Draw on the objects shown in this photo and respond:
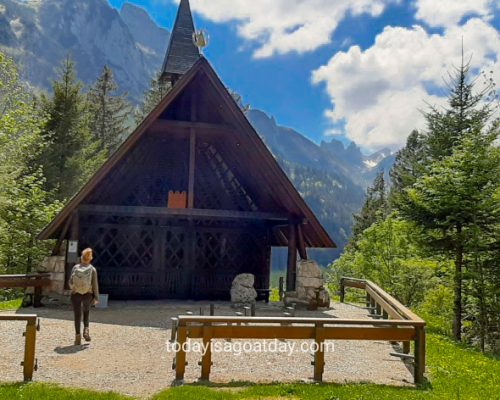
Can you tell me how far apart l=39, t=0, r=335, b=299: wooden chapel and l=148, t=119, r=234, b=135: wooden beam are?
3 cm

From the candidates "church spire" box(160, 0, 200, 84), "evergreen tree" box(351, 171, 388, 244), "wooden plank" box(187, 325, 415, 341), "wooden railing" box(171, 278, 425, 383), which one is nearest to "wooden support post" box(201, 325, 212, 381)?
"wooden railing" box(171, 278, 425, 383)

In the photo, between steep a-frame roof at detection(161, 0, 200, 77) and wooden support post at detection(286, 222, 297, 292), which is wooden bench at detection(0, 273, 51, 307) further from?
steep a-frame roof at detection(161, 0, 200, 77)

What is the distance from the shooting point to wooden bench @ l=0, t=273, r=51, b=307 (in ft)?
39.3

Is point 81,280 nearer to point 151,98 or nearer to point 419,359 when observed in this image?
point 419,359

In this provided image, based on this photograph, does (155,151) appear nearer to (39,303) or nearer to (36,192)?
(39,303)

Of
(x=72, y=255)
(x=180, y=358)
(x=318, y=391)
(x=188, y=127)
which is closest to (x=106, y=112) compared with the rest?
(x=188, y=127)

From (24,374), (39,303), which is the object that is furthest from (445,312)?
(24,374)

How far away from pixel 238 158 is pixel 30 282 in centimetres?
699

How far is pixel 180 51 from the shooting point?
1841cm

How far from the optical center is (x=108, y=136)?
3950 centimetres

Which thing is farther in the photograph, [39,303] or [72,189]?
[72,189]

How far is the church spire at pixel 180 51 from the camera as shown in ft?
58.8

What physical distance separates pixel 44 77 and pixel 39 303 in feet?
599

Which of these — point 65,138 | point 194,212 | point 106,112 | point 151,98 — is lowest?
point 194,212
